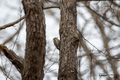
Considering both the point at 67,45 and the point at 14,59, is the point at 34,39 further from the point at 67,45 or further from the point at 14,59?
the point at 67,45

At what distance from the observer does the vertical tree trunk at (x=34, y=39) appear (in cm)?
190

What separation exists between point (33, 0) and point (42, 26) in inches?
12.4

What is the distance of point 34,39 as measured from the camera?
6.34 ft

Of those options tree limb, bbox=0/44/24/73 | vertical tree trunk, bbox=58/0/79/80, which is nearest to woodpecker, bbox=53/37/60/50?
vertical tree trunk, bbox=58/0/79/80

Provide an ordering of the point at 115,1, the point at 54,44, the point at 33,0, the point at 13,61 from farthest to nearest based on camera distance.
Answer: the point at 54,44 → the point at 115,1 → the point at 13,61 → the point at 33,0

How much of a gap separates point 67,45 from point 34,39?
1.41 m

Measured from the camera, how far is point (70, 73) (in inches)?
122

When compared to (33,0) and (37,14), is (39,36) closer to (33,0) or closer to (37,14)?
(37,14)

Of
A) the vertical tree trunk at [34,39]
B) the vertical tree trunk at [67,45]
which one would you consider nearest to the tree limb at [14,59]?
the vertical tree trunk at [34,39]

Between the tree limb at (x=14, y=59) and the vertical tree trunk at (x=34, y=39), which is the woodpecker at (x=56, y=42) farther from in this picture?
the vertical tree trunk at (x=34, y=39)

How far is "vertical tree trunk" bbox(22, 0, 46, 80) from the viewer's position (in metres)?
1.90

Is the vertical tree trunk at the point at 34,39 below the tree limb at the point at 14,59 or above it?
above

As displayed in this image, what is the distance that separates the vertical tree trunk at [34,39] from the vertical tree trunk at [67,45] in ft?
3.83

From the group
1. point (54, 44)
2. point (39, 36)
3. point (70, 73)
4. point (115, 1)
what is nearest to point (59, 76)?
point (70, 73)
